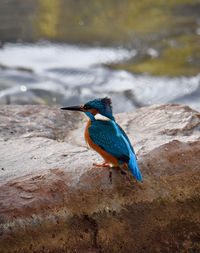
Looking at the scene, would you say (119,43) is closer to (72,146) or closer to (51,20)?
(51,20)

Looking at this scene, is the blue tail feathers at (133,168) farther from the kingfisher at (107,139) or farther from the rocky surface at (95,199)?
the rocky surface at (95,199)

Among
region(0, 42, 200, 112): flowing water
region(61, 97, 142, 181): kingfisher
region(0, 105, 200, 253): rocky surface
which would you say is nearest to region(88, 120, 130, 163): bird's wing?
region(61, 97, 142, 181): kingfisher

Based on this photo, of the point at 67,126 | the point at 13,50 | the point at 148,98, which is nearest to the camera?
the point at 67,126

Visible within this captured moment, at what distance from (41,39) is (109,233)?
683 centimetres

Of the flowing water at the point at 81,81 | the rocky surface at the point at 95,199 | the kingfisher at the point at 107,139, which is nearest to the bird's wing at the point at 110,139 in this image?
the kingfisher at the point at 107,139

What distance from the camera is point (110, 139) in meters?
2.60

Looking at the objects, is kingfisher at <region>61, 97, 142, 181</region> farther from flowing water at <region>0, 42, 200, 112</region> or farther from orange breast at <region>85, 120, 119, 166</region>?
flowing water at <region>0, 42, 200, 112</region>

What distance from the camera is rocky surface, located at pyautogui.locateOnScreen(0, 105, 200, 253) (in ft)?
8.21

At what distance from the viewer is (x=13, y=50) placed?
817cm

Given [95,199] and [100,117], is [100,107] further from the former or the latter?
[95,199]

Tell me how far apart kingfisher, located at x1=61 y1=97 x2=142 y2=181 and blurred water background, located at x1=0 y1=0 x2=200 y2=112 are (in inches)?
132

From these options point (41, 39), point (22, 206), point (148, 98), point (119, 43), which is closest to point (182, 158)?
point (22, 206)

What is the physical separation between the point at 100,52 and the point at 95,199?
580 centimetres

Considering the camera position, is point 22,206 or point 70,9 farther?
point 70,9
